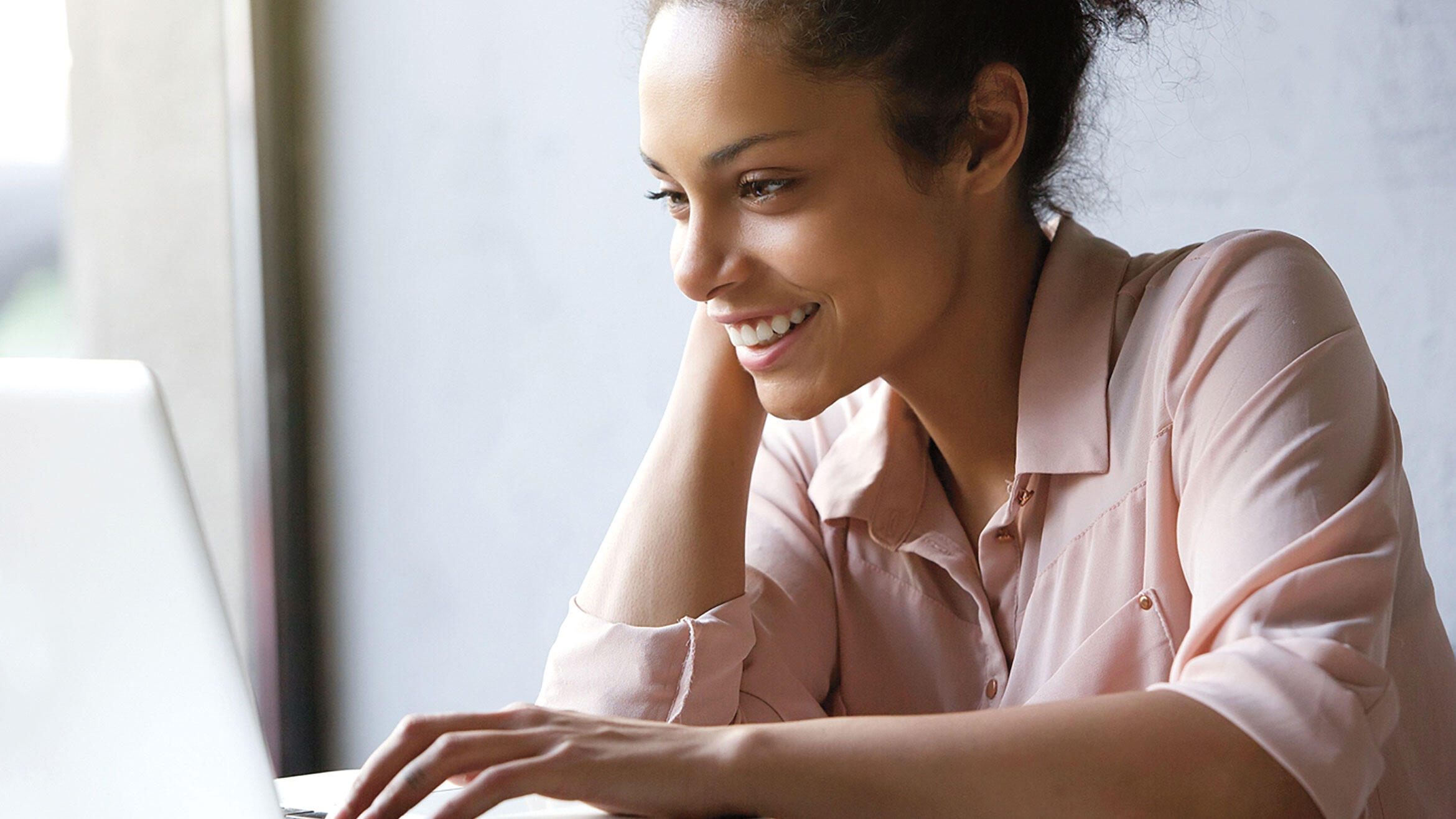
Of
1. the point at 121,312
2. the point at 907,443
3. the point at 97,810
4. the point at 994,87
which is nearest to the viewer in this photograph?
the point at 97,810

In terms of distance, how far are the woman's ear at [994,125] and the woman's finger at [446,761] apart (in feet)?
2.16

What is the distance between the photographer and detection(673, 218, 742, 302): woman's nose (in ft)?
3.81

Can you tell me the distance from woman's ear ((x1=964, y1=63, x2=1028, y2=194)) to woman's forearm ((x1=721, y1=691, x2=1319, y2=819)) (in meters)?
0.54

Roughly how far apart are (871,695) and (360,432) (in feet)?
5.14

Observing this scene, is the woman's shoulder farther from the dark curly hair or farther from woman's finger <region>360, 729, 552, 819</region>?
woman's finger <region>360, 729, 552, 819</region>

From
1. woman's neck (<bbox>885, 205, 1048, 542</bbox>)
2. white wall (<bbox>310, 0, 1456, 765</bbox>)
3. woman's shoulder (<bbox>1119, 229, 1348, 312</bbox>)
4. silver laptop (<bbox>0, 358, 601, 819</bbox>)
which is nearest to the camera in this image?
silver laptop (<bbox>0, 358, 601, 819</bbox>)

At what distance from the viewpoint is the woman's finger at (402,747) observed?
83cm

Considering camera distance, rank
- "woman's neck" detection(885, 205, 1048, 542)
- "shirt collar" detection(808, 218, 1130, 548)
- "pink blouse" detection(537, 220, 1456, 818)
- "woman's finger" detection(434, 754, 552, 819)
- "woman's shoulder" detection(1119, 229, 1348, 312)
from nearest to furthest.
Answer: "woman's finger" detection(434, 754, 552, 819), "pink blouse" detection(537, 220, 1456, 818), "woman's shoulder" detection(1119, 229, 1348, 312), "shirt collar" detection(808, 218, 1130, 548), "woman's neck" detection(885, 205, 1048, 542)

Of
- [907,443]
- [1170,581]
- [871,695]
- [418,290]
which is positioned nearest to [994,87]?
[907,443]

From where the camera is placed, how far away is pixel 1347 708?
854 mm

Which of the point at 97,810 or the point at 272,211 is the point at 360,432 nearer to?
the point at 272,211

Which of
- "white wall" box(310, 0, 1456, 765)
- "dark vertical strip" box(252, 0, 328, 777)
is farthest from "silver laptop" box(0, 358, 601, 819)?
"dark vertical strip" box(252, 0, 328, 777)

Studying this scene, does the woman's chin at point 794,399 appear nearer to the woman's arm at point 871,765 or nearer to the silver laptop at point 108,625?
the woman's arm at point 871,765

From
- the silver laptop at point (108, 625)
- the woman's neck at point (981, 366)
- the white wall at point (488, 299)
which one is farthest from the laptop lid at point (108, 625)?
the white wall at point (488, 299)
